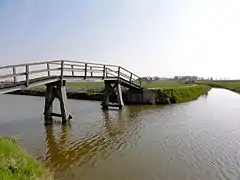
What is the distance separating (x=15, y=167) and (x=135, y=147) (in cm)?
722

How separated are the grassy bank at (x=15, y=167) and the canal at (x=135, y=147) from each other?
1228mm

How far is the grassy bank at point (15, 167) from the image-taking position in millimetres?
7559

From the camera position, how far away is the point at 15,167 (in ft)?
26.5

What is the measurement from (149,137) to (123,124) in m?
4.86

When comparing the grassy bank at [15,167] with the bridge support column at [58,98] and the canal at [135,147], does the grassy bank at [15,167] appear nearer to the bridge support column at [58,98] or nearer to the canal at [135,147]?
the canal at [135,147]

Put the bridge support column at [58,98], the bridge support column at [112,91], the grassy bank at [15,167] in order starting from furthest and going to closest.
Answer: the bridge support column at [112,91]
the bridge support column at [58,98]
the grassy bank at [15,167]

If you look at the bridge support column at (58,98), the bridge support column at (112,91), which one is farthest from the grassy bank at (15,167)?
the bridge support column at (112,91)

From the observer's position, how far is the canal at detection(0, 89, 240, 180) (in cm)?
1076

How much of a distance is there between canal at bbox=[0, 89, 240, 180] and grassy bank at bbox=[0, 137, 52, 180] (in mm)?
1228

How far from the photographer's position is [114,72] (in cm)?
3005

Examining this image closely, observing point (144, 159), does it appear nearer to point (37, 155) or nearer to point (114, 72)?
point (37, 155)

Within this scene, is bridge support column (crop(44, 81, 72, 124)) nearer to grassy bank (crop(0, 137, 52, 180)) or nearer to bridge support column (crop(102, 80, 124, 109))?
bridge support column (crop(102, 80, 124, 109))

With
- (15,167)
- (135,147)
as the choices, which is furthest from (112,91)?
(15,167)

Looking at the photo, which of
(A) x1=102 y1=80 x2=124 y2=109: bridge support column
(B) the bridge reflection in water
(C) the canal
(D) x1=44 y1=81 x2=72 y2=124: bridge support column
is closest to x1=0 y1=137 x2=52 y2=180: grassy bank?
(C) the canal
